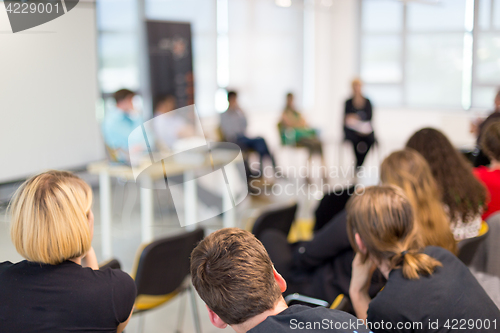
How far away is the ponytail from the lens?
129cm

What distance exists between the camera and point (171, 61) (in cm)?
623

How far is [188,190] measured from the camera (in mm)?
3531

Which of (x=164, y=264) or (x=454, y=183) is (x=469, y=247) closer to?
(x=454, y=183)

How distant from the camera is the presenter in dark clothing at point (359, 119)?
674 cm

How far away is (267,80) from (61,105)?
6.88 meters

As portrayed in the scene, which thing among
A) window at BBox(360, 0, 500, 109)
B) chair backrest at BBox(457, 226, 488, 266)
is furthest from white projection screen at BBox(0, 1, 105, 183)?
window at BBox(360, 0, 500, 109)

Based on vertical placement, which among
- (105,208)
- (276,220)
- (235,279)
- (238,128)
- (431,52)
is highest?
(431,52)

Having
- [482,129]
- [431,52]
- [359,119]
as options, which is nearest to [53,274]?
[482,129]

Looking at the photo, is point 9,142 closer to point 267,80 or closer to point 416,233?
point 416,233

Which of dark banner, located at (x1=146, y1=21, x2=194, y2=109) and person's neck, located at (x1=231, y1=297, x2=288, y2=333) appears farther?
dark banner, located at (x1=146, y1=21, x2=194, y2=109)

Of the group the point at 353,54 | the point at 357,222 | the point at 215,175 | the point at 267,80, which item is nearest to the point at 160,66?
the point at 267,80

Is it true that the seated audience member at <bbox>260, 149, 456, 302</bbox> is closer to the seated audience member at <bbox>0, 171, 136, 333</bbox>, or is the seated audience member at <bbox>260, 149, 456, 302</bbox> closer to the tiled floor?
the tiled floor

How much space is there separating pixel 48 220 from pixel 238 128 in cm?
521

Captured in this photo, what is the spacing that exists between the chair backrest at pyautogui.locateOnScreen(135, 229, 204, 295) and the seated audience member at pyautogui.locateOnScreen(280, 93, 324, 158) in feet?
14.6
